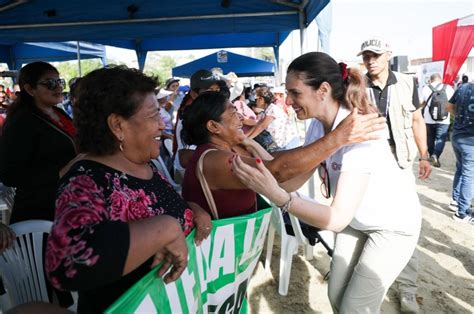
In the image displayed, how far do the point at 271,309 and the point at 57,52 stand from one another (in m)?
8.78

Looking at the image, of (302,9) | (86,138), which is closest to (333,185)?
(86,138)

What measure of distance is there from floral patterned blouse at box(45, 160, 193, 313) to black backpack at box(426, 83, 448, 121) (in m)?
8.69

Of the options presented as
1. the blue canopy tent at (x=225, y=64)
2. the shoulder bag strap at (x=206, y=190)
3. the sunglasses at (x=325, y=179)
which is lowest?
the sunglasses at (x=325, y=179)

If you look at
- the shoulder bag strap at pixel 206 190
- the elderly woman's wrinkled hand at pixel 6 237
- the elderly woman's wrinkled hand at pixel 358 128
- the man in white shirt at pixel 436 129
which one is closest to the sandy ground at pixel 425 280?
the shoulder bag strap at pixel 206 190

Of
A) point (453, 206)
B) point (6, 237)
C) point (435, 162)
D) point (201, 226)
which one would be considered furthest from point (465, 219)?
point (6, 237)

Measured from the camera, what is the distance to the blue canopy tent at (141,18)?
4.34 metres

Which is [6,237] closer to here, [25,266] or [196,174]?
[25,266]

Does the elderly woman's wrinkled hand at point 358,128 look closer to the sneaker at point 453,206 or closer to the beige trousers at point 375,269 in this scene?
the beige trousers at point 375,269

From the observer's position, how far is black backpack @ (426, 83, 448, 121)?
834cm

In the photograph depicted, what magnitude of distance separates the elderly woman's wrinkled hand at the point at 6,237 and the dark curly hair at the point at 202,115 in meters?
1.03

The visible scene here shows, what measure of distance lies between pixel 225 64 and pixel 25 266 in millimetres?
10925

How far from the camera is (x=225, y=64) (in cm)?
1225

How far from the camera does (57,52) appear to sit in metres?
9.33

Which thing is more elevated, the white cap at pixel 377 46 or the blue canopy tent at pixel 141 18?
the blue canopy tent at pixel 141 18
